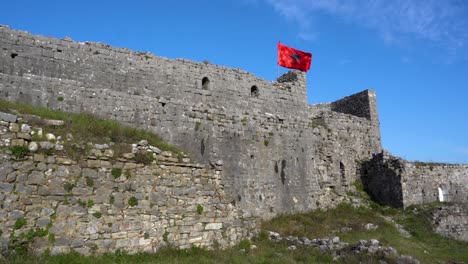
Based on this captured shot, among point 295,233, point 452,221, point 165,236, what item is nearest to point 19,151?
point 165,236

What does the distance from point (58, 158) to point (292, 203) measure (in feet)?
43.8

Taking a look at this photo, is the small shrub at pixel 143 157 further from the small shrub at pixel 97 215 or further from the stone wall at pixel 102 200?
the small shrub at pixel 97 215

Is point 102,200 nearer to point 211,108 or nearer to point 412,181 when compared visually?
point 211,108

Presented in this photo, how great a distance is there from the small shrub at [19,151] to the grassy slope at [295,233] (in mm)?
917

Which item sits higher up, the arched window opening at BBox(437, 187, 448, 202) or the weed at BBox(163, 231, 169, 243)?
the arched window opening at BBox(437, 187, 448, 202)

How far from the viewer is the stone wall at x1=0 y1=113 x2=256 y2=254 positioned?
8.34 meters

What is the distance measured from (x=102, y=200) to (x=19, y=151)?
2.13 meters

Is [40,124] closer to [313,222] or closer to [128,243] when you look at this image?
[128,243]

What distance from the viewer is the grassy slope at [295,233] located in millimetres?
9641

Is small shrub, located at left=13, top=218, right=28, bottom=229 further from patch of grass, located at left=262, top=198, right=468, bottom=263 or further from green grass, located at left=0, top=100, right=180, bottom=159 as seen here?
patch of grass, located at left=262, top=198, right=468, bottom=263

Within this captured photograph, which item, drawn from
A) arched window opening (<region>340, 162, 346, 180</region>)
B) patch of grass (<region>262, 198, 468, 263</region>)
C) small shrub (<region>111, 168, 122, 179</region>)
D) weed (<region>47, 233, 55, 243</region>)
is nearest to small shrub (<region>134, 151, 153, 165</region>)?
small shrub (<region>111, 168, 122, 179</region>)

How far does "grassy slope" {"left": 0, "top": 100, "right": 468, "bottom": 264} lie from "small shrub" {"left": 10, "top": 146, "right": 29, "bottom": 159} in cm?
92

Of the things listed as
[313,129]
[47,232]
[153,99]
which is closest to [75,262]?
[47,232]

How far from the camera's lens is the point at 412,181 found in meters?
23.4
